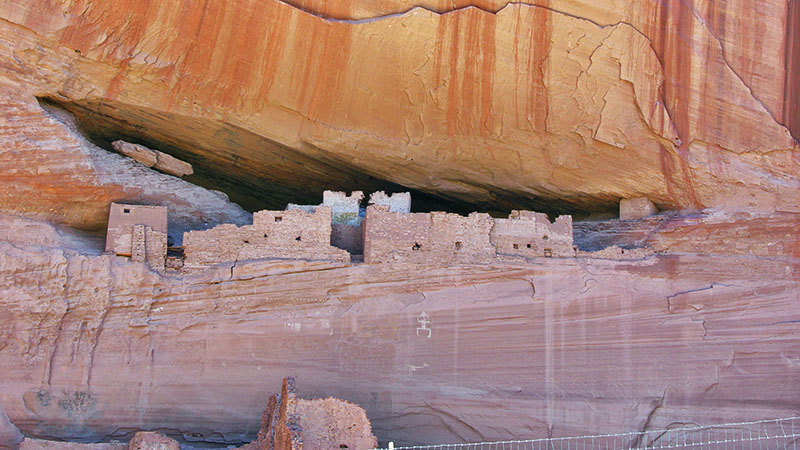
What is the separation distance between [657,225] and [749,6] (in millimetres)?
3010

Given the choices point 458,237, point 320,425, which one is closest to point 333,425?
point 320,425

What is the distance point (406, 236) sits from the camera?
1205cm

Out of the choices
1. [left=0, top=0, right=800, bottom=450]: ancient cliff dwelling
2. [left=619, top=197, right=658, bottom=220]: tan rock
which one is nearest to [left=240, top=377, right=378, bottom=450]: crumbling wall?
[left=0, top=0, right=800, bottom=450]: ancient cliff dwelling

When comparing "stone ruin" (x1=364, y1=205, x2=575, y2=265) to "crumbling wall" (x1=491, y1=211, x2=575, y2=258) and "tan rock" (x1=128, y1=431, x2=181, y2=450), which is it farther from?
"tan rock" (x1=128, y1=431, x2=181, y2=450)

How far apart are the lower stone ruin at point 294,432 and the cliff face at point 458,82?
400cm

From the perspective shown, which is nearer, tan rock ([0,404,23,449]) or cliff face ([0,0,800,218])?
tan rock ([0,404,23,449])

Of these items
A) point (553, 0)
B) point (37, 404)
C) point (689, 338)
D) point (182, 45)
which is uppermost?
point (553, 0)

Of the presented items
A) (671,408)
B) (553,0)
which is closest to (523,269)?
(671,408)

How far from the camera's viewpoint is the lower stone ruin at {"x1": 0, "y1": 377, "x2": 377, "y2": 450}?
9.23m

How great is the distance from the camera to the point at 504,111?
40.6 ft

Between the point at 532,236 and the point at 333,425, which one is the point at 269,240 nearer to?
the point at 333,425

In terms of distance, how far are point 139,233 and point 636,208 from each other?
6.61 meters

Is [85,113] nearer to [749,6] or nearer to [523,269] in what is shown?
[523,269]

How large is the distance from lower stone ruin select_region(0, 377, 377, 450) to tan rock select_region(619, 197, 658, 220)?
17.8 feet
